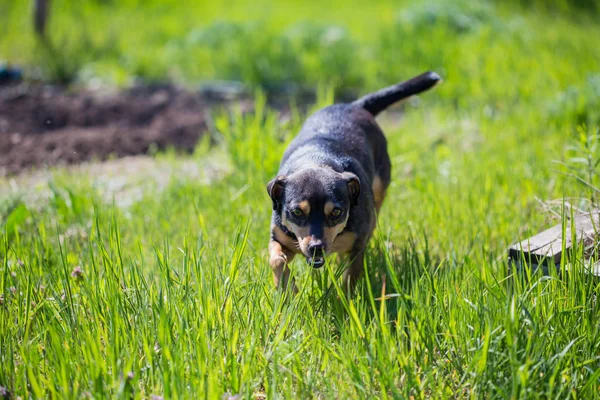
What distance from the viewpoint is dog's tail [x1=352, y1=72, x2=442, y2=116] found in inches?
185

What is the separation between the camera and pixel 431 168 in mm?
5680

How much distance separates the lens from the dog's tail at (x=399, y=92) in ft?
15.4

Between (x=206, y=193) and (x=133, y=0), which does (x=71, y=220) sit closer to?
(x=206, y=193)

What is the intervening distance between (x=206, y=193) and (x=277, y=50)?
3.92 meters

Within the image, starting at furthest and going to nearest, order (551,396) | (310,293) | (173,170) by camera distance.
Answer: (173,170), (310,293), (551,396)

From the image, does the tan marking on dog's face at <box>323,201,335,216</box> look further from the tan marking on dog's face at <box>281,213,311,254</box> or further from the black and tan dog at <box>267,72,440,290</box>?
the tan marking on dog's face at <box>281,213,311,254</box>

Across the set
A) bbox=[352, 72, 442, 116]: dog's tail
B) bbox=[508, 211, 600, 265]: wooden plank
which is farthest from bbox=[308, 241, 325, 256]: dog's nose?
bbox=[352, 72, 442, 116]: dog's tail

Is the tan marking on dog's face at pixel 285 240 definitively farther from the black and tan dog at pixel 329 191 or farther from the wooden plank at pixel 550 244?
the wooden plank at pixel 550 244

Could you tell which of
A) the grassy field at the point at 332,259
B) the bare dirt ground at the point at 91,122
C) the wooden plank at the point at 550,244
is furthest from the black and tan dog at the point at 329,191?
the bare dirt ground at the point at 91,122

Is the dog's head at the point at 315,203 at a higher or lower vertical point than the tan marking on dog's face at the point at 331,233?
higher

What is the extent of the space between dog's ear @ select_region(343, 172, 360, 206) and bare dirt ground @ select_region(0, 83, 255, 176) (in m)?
3.29

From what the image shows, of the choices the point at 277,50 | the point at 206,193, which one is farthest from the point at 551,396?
the point at 277,50

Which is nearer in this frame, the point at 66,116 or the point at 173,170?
the point at 173,170

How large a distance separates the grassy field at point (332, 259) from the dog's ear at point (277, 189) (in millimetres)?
278
